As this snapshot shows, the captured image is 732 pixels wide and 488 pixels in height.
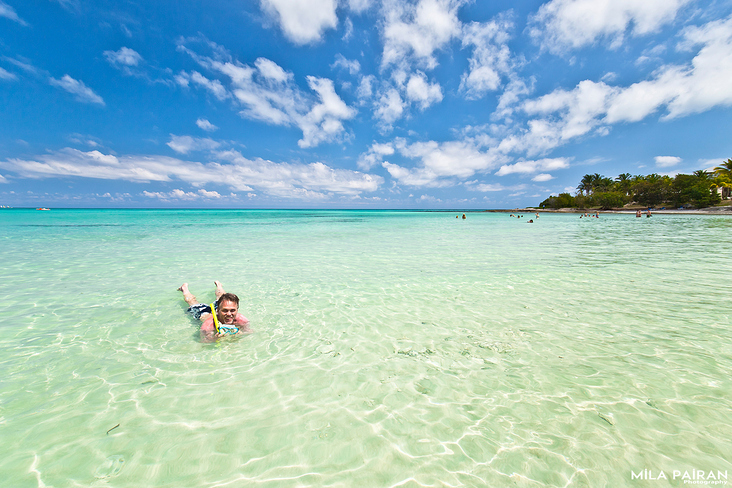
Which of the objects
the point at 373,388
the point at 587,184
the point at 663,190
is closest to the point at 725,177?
the point at 663,190

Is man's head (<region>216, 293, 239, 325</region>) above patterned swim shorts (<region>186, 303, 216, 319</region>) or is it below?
above

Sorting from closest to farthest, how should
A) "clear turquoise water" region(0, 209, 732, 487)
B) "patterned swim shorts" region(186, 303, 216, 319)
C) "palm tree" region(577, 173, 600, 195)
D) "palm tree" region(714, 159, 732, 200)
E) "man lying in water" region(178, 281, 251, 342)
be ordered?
"clear turquoise water" region(0, 209, 732, 487) → "man lying in water" region(178, 281, 251, 342) → "patterned swim shorts" region(186, 303, 216, 319) → "palm tree" region(714, 159, 732, 200) → "palm tree" region(577, 173, 600, 195)

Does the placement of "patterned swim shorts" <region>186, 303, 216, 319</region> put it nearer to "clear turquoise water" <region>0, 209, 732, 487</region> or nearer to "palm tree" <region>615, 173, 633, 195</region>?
"clear turquoise water" <region>0, 209, 732, 487</region>

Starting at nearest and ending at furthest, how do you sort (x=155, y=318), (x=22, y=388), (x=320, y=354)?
(x=22, y=388), (x=320, y=354), (x=155, y=318)

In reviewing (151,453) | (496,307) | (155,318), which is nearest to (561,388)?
(496,307)

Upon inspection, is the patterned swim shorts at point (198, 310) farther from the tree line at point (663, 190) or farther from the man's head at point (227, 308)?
the tree line at point (663, 190)

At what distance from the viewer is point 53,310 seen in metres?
6.31

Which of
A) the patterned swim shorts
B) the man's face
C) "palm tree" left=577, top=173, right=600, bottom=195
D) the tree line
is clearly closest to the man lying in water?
the man's face

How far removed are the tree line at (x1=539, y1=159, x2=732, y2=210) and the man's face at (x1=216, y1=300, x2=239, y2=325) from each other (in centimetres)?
10287

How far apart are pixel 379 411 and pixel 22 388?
4.75 metres

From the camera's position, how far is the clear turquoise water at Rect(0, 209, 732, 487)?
2.62 metres

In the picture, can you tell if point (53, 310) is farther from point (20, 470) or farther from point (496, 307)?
point (496, 307)

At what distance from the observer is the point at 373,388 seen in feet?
12.2

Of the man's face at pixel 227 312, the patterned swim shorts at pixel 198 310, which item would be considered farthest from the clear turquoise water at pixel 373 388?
the man's face at pixel 227 312
